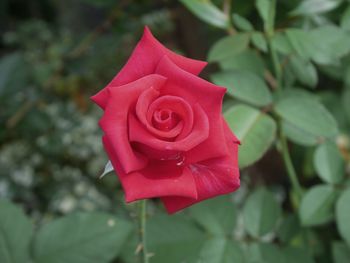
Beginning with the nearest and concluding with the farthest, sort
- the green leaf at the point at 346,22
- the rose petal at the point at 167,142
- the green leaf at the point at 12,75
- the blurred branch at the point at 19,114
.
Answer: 1. the rose petal at the point at 167,142
2. the green leaf at the point at 346,22
3. the green leaf at the point at 12,75
4. the blurred branch at the point at 19,114

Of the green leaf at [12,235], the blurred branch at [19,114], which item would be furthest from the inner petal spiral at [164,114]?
the blurred branch at [19,114]

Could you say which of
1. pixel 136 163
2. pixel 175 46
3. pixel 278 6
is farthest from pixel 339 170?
pixel 175 46

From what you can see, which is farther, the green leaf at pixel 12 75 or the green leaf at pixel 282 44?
the green leaf at pixel 12 75

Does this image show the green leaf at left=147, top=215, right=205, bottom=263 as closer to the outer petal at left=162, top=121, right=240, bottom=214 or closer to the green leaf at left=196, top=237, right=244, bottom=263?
the green leaf at left=196, top=237, right=244, bottom=263

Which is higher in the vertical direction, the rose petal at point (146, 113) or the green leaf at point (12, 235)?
the rose petal at point (146, 113)

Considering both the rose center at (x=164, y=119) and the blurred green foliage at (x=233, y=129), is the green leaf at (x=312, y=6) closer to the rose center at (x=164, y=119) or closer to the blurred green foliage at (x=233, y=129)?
the blurred green foliage at (x=233, y=129)

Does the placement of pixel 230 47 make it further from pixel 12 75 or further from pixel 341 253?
pixel 12 75

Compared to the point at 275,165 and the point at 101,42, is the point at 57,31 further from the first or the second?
A: the point at 275,165

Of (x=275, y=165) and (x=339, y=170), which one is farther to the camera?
(x=275, y=165)
